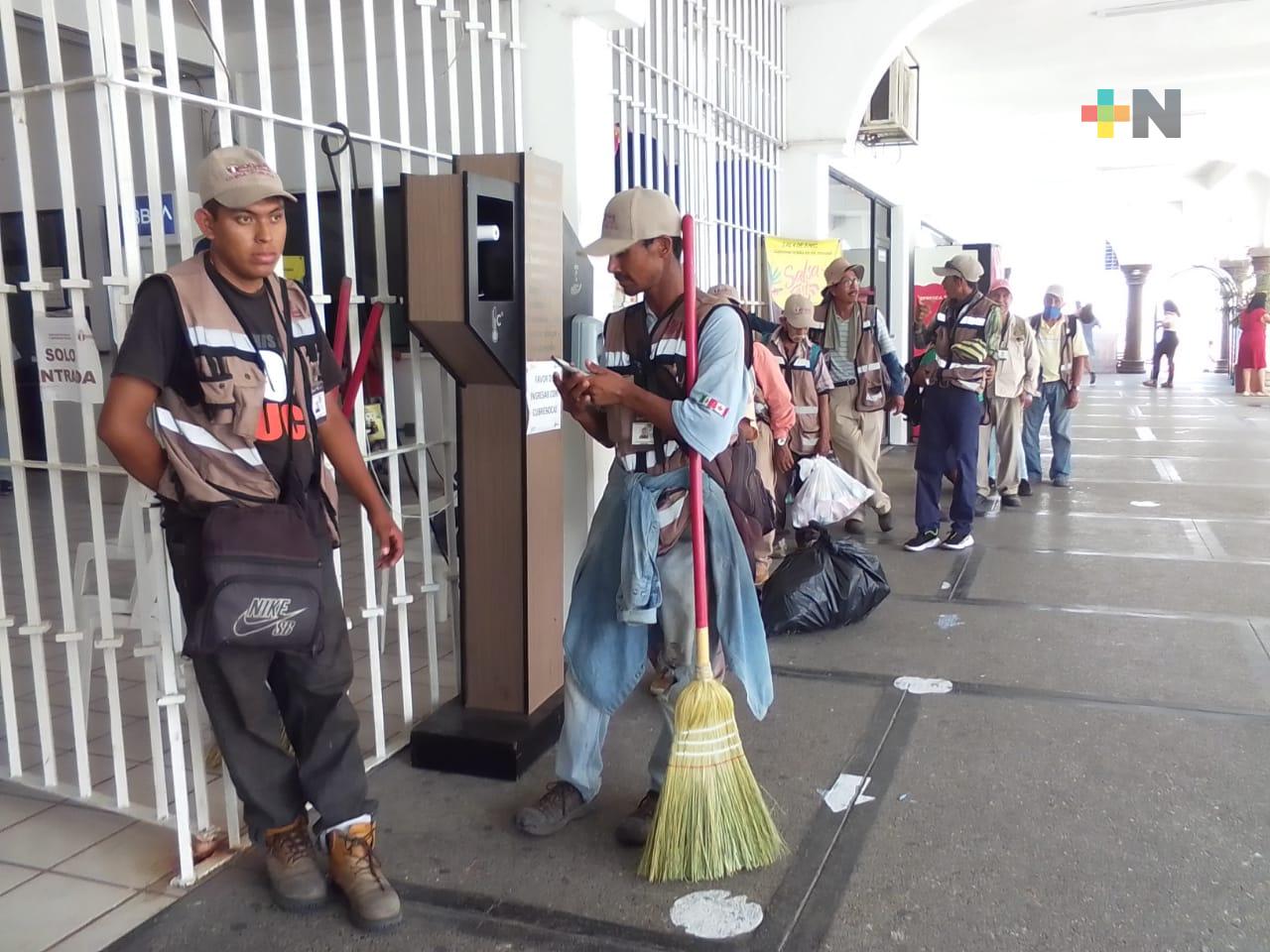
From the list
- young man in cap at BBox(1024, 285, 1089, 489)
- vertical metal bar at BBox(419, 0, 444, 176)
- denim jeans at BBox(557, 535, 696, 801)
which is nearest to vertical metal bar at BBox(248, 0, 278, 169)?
vertical metal bar at BBox(419, 0, 444, 176)

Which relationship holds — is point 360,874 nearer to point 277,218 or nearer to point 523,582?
point 523,582

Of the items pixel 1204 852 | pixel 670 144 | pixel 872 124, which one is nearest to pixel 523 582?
pixel 1204 852

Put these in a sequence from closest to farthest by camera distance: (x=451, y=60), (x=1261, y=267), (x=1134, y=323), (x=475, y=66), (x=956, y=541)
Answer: (x=451, y=60) → (x=475, y=66) → (x=956, y=541) → (x=1261, y=267) → (x=1134, y=323)

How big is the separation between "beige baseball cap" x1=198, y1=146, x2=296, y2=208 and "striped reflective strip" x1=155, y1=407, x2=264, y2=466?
488mm

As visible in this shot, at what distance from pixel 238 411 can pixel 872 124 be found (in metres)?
7.43

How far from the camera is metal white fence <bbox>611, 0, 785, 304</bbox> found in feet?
16.8

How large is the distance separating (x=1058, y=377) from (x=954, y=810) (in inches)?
244

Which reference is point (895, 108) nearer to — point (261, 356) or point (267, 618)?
point (261, 356)

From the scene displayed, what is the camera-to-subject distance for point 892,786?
3.27 m

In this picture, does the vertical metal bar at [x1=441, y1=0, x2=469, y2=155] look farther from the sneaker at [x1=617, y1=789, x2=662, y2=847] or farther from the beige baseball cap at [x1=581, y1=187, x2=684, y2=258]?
the sneaker at [x1=617, y1=789, x2=662, y2=847]

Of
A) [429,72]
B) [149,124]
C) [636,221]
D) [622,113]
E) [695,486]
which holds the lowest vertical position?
[695,486]

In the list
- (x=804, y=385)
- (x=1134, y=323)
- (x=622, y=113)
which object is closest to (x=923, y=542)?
(x=804, y=385)

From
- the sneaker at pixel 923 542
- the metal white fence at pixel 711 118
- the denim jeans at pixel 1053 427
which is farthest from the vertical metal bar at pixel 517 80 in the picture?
the denim jeans at pixel 1053 427

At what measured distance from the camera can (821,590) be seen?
4805 millimetres
